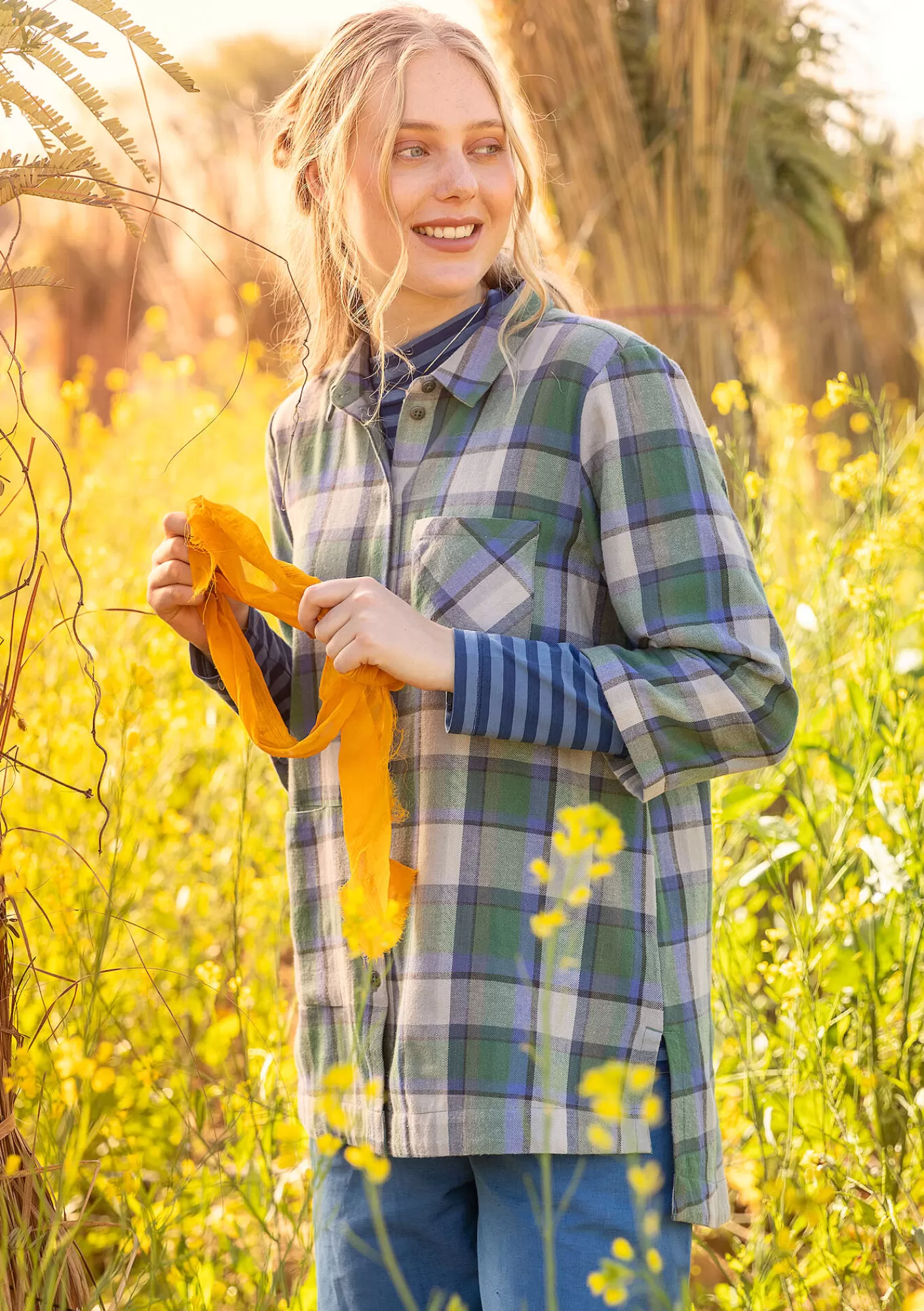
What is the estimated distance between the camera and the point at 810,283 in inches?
157

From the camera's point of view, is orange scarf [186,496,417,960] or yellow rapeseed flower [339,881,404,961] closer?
yellow rapeseed flower [339,881,404,961]

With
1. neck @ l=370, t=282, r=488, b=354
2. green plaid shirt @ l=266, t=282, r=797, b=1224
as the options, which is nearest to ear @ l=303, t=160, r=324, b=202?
neck @ l=370, t=282, r=488, b=354

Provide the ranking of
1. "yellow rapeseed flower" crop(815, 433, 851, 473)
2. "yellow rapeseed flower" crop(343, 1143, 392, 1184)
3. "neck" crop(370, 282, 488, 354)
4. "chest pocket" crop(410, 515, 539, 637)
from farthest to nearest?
"yellow rapeseed flower" crop(815, 433, 851, 473) → "neck" crop(370, 282, 488, 354) → "chest pocket" crop(410, 515, 539, 637) → "yellow rapeseed flower" crop(343, 1143, 392, 1184)

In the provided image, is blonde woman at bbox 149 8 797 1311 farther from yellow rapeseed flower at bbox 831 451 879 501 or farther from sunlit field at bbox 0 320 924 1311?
yellow rapeseed flower at bbox 831 451 879 501

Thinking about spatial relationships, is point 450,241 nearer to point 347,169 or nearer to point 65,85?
point 347,169

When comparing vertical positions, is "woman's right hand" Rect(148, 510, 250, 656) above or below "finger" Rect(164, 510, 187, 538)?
below

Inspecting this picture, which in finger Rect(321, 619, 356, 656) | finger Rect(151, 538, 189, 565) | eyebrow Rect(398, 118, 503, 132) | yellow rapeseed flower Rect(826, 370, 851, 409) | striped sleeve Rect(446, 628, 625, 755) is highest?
yellow rapeseed flower Rect(826, 370, 851, 409)

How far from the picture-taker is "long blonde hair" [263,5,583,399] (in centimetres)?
103

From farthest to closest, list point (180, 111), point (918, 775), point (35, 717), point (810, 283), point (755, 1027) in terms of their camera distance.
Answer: point (180, 111) < point (810, 283) < point (35, 717) < point (755, 1027) < point (918, 775)

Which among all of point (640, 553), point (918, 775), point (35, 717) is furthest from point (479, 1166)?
point (35, 717)

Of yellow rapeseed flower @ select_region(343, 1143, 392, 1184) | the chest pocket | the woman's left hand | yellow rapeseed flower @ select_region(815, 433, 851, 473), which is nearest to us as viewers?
yellow rapeseed flower @ select_region(343, 1143, 392, 1184)

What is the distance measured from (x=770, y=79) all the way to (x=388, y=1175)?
7.59 feet

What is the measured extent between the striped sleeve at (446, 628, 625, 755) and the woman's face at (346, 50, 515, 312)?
1.14 feet

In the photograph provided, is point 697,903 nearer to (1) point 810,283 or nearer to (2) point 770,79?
(2) point 770,79
